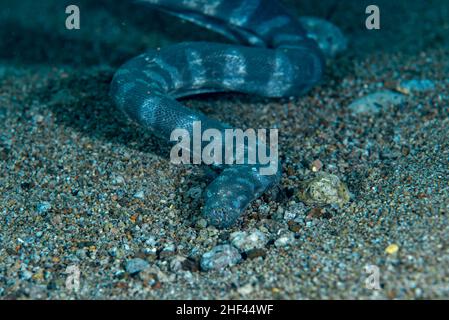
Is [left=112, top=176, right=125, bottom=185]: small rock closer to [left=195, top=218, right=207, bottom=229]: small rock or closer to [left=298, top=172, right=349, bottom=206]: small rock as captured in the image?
[left=195, top=218, right=207, bottom=229]: small rock

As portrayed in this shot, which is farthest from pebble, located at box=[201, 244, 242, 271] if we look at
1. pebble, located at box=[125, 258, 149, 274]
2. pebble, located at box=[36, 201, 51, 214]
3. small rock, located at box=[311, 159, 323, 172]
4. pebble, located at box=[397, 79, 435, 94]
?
pebble, located at box=[397, 79, 435, 94]

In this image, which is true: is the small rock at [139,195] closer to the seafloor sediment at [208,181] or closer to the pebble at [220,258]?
the seafloor sediment at [208,181]

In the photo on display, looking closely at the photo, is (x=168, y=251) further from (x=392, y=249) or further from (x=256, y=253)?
(x=392, y=249)

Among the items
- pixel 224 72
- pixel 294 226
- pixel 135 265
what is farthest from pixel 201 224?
pixel 224 72

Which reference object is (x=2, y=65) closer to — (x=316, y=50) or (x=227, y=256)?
(x=316, y=50)

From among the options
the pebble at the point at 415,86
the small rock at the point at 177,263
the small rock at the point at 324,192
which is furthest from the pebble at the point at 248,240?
the pebble at the point at 415,86

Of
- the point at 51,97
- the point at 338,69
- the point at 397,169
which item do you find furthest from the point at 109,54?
the point at 397,169
